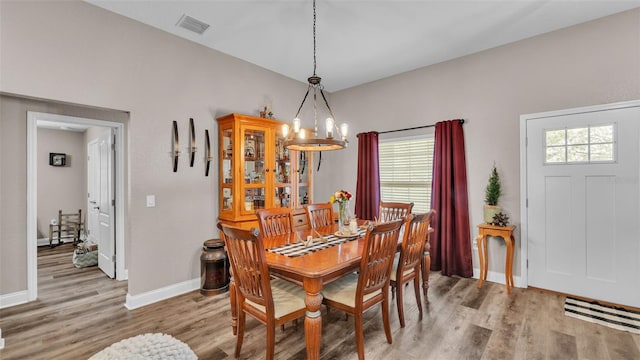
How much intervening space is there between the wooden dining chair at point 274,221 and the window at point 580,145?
303cm

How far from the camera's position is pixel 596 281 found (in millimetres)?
2996

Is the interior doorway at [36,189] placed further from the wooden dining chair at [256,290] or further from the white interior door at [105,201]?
the wooden dining chair at [256,290]

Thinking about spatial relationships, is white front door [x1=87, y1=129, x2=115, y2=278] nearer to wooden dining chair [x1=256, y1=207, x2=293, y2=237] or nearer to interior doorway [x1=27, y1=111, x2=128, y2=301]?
interior doorway [x1=27, y1=111, x2=128, y2=301]

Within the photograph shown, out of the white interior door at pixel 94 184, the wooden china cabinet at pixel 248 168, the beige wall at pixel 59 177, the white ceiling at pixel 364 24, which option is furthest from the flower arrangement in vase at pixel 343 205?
the beige wall at pixel 59 177

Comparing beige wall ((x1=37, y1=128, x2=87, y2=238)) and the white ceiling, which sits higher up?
the white ceiling

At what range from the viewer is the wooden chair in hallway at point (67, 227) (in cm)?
570

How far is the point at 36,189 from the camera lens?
3238 millimetres

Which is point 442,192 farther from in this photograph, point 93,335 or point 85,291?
point 85,291

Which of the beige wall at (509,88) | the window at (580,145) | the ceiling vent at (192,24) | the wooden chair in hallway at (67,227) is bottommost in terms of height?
the wooden chair in hallway at (67,227)

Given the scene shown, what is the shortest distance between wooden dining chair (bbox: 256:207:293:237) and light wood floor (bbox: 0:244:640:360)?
865mm

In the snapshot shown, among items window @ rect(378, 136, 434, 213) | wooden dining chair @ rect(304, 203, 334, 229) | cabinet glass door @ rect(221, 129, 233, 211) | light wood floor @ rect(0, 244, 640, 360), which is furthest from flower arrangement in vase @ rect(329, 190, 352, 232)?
window @ rect(378, 136, 434, 213)

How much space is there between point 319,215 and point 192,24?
2.52 metres

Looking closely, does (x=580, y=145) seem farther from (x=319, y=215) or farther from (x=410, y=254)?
(x=319, y=215)

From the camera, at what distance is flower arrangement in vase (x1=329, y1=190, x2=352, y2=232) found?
8.96 ft
